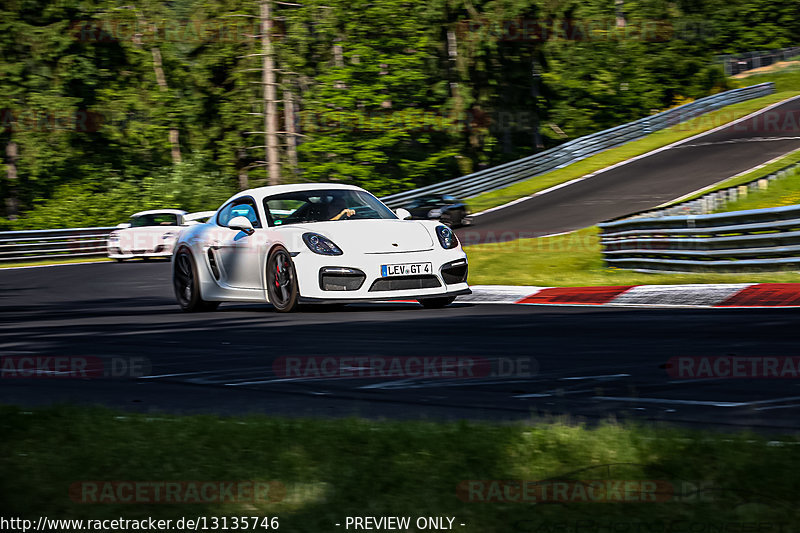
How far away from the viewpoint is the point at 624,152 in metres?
43.2

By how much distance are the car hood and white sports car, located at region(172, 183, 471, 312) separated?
1 centimetres

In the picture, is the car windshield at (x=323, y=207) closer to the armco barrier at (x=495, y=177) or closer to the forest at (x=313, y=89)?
the armco barrier at (x=495, y=177)

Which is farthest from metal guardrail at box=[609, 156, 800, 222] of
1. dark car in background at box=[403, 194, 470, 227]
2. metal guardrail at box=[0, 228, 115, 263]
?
metal guardrail at box=[0, 228, 115, 263]

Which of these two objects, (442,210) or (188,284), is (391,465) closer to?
(188,284)

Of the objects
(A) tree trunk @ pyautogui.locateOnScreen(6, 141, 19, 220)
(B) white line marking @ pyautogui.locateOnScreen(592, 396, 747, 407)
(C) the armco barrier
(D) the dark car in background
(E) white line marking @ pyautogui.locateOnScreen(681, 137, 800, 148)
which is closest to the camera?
(B) white line marking @ pyautogui.locateOnScreen(592, 396, 747, 407)

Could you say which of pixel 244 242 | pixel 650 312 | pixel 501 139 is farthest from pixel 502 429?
pixel 501 139

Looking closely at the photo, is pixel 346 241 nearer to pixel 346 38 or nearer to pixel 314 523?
pixel 314 523

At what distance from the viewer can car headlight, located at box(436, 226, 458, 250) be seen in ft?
40.1

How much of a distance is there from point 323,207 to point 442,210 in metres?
21.3

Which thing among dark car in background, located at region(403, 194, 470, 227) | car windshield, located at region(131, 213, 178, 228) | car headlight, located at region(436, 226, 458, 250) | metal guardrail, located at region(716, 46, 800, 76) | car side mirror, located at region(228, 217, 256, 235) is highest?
metal guardrail, located at region(716, 46, 800, 76)

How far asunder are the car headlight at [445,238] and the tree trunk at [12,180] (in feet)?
138

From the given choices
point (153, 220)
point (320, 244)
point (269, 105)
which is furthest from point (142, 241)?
point (320, 244)

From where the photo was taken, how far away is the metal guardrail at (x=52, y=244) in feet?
112

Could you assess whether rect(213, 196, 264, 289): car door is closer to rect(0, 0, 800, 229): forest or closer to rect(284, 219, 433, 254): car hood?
rect(284, 219, 433, 254): car hood
